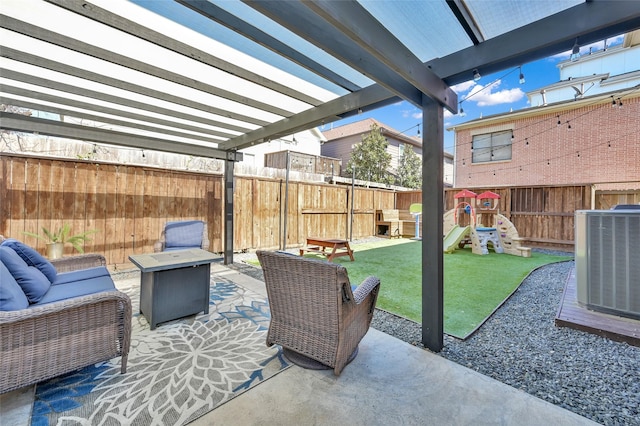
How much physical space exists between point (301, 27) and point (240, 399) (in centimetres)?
250

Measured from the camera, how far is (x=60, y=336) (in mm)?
1896

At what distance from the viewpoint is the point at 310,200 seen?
8.93m

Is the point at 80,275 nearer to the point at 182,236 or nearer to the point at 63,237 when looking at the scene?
the point at 182,236

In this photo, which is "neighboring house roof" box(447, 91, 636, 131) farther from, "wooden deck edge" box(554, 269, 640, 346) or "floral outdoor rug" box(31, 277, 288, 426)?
"floral outdoor rug" box(31, 277, 288, 426)

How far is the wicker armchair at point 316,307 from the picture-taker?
2.04 metres

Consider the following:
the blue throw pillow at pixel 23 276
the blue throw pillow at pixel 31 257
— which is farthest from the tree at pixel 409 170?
the blue throw pillow at pixel 23 276

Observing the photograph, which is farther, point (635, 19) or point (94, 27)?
point (94, 27)

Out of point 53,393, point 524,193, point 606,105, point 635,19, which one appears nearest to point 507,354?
point 635,19

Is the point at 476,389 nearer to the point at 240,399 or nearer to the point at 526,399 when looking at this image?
the point at 526,399

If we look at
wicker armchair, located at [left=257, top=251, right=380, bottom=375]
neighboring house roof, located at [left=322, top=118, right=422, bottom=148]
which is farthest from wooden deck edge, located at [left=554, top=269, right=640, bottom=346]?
neighboring house roof, located at [left=322, top=118, right=422, bottom=148]

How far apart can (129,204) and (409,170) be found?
45.2 ft

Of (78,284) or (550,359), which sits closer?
(550,359)

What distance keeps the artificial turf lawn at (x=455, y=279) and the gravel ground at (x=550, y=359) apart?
25 cm

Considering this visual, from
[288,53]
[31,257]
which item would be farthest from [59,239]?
[288,53]
